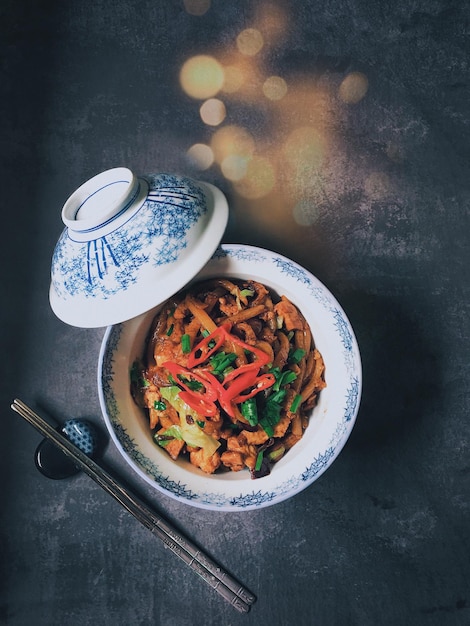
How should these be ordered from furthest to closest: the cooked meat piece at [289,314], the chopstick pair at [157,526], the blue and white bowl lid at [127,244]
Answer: the chopstick pair at [157,526] < the cooked meat piece at [289,314] < the blue and white bowl lid at [127,244]

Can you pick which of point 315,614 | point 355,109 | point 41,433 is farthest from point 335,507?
point 355,109

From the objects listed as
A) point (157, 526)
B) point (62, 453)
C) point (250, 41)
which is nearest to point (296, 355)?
point (157, 526)

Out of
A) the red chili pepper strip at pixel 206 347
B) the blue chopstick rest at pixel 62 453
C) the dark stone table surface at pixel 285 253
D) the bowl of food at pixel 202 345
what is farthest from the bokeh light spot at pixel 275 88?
the blue chopstick rest at pixel 62 453

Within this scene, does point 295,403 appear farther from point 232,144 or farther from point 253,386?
point 232,144

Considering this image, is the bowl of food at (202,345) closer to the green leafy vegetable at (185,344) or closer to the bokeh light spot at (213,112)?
the green leafy vegetable at (185,344)

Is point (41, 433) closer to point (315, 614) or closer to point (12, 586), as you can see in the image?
point (12, 586)
